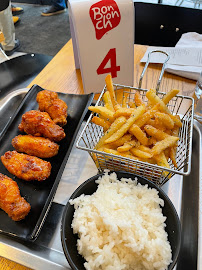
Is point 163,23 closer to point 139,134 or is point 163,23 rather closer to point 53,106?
point 53,106

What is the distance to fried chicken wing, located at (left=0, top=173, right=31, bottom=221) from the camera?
103cm

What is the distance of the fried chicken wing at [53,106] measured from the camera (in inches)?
59.5

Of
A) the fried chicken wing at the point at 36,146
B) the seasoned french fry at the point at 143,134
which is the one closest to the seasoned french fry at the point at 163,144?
the seasoned french fry at the point at 143,134

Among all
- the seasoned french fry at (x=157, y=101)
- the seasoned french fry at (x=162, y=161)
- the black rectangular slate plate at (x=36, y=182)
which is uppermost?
the seasoned french fry at (x=157, y=101)

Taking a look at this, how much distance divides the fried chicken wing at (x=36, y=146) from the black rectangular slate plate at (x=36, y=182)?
0.14 ft

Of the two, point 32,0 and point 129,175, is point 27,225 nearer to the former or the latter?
point 129,175

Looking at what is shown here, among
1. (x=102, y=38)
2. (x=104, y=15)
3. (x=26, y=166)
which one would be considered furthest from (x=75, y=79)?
(x=26, y=166)

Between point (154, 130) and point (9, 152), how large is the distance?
83 centimetres

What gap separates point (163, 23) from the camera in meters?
2.35

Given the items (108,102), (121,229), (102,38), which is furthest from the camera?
(102,38)

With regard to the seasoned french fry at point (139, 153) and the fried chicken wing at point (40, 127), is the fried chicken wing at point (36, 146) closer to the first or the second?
the fried chicken wing at point (40, 127)

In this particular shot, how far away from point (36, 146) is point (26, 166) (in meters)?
0.16

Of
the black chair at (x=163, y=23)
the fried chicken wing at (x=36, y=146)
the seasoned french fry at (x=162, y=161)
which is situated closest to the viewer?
the seasoned french fry at (x=162, y=161)

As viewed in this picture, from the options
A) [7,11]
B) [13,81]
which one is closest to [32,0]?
[7,11]
